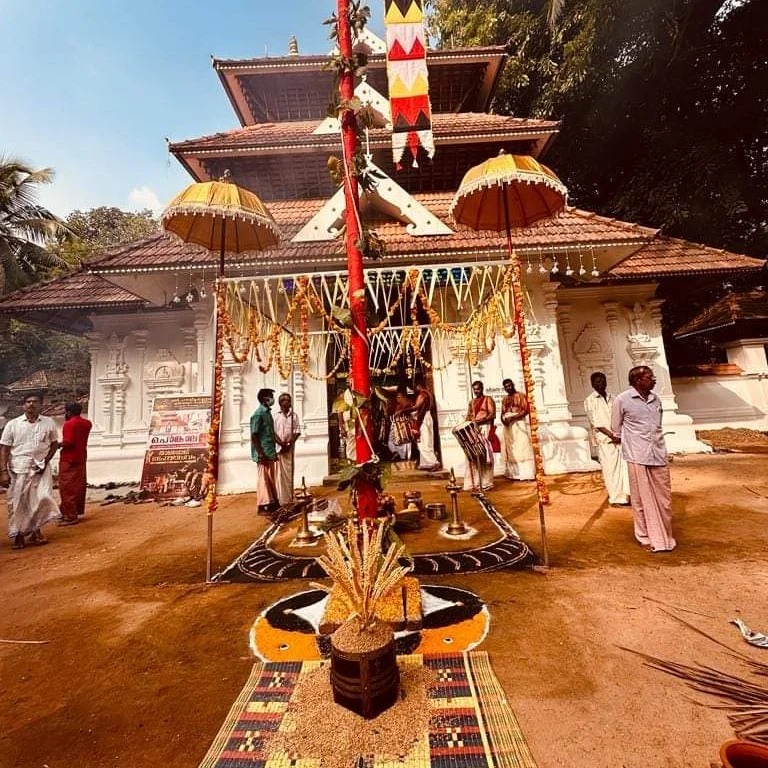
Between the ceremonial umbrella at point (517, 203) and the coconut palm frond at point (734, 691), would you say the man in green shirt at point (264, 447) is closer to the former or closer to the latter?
the ceremonial umbrella at point (517, 203)

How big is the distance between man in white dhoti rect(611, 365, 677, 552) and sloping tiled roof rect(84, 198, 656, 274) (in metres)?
3.88

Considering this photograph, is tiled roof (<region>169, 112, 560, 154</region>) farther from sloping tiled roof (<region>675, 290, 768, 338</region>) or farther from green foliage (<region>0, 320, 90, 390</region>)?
green foliage (<region>0, 320, 90, 390</region>)

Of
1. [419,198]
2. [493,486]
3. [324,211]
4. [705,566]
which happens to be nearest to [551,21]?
[419,198]

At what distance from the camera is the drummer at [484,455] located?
6.68 metres

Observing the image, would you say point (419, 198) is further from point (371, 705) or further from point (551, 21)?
point (371, 705)

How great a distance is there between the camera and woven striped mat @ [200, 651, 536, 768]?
168cm

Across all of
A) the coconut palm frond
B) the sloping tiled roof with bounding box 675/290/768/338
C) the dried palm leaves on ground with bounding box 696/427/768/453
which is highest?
Result: the sloping tiled roof with bounding box 675/290/768/338

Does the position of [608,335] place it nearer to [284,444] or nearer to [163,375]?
[284,444]

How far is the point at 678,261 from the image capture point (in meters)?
8.86

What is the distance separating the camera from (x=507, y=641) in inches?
99.1

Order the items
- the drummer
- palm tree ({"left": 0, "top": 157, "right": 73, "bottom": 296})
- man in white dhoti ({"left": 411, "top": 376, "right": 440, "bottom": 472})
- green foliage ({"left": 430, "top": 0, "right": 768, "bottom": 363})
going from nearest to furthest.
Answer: the drummer < man in white dhoti ({"left": 411, "top": 376, "right": 440, "bottom": 472}) < green foliage ({"left": 430, "top": 0, "right": 768, "bottom": 363}) < palm tree ({"left": 0, "top": 157, "right": 73, "bottom": 296})

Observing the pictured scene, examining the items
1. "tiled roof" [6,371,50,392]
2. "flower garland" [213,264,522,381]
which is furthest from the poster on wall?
"tiled roof" [6,371,50,392]

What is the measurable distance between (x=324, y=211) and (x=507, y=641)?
7.47 m

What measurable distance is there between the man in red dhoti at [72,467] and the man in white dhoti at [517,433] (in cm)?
698
